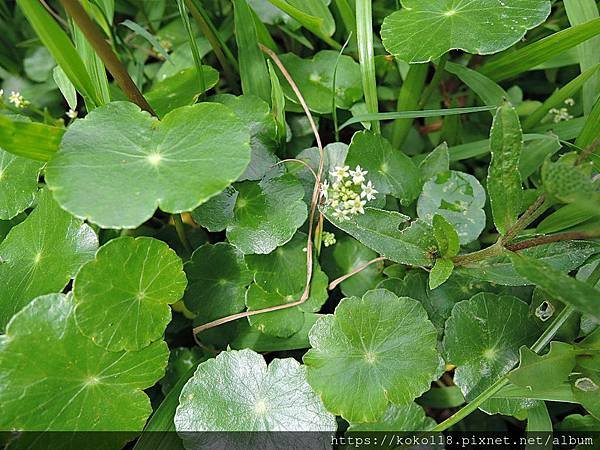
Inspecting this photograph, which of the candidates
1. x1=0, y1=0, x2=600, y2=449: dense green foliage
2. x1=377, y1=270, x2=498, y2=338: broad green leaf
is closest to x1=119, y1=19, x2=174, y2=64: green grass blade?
x1=0, y1=0, x2=600, y2=449: dense green foliage

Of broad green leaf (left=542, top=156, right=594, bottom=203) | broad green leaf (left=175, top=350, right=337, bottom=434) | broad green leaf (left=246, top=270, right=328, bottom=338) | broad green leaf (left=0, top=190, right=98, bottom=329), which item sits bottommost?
broad green leaf (left=175, top=350, right=337, bottom=434)

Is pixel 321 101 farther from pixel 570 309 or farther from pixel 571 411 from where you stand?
pixel 571 411

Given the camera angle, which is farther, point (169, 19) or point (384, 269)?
point (169, 19)

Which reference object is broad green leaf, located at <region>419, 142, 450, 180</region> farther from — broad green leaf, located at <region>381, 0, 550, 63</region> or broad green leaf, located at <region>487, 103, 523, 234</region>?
broad green leaf, located at <region>487, 103, 523, 234</region>

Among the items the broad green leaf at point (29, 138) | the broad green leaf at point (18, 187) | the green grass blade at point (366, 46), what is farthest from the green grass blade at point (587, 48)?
the broad green leaf at point (18, 187)

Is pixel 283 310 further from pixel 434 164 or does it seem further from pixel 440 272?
pixel 434 164

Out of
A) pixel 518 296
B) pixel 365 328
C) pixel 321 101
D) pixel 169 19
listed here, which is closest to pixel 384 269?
pixel 365 328
